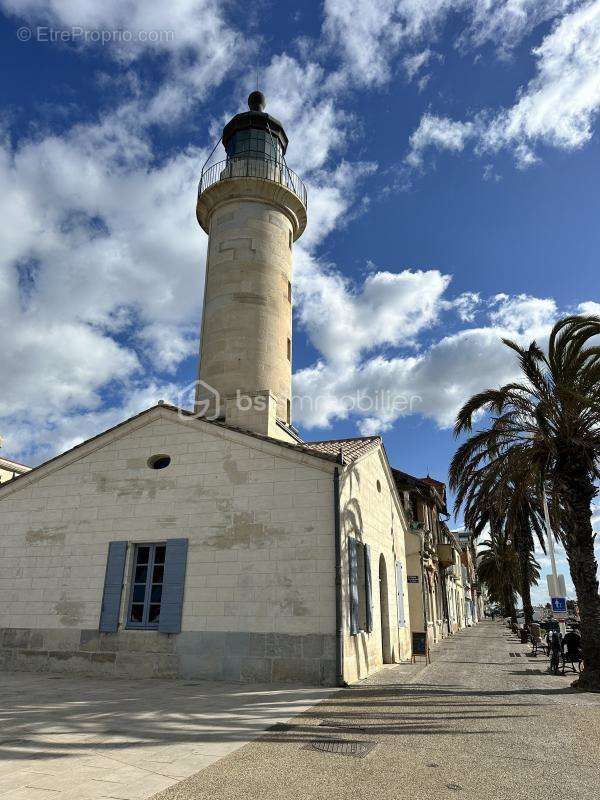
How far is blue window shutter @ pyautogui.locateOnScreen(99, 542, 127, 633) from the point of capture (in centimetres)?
1219

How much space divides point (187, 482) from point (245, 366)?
20.2 ft

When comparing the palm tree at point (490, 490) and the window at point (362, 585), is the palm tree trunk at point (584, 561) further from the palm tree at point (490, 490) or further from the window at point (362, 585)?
the window at point (362, 585)

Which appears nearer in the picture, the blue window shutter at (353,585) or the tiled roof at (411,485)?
the blue window shutter at (353,585)

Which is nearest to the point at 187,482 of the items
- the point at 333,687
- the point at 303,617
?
the point at 303,617

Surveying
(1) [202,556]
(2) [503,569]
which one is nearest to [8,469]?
(1) [202,556]

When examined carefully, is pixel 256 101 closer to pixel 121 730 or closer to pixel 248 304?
pixel 248 304

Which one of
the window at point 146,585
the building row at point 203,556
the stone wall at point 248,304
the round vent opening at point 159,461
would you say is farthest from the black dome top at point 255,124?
the window at point 146,585

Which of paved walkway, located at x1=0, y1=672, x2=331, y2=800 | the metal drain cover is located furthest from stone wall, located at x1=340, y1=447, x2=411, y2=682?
the metal drain cover

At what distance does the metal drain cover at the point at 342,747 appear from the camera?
19.5 feet

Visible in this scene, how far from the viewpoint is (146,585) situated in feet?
41.0

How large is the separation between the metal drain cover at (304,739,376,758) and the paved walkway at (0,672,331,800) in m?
0.84

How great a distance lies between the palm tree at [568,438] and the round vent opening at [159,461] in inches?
307

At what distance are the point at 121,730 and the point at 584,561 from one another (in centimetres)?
988

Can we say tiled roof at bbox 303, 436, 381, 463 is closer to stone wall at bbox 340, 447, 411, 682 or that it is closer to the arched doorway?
stone wall at bbox 340, 447, 411, 682
